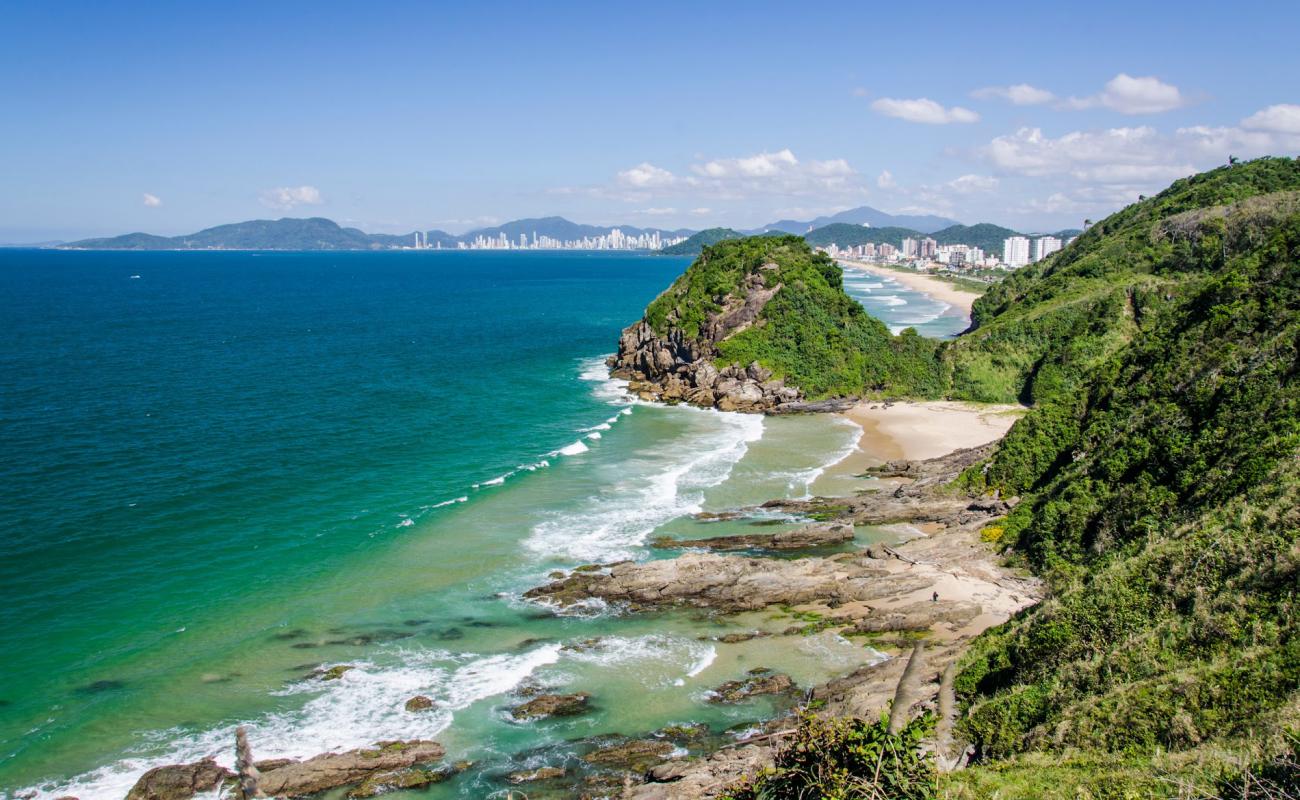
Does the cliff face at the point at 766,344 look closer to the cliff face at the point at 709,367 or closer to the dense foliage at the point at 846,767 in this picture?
the cliff face at the point at 709,367

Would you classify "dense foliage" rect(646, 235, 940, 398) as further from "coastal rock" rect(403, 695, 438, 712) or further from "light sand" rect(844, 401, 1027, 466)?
"coastal rock" rect(403, 695, 438, 712)

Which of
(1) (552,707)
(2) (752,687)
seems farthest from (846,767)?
(1) (552,707)

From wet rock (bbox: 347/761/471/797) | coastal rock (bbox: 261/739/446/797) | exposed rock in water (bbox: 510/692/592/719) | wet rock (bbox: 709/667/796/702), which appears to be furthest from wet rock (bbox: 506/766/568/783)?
wet rock (bbox: 709/667/796/702)

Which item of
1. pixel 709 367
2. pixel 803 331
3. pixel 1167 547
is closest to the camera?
pixel 1167 547

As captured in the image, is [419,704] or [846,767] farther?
[419,704]

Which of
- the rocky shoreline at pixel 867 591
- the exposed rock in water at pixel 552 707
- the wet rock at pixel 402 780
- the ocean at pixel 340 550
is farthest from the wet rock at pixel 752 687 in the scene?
the wet rock at pixel 402 780

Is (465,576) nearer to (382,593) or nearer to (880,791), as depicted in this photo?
Answer: (382,593)

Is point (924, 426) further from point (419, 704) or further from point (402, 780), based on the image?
point (402, 780)
